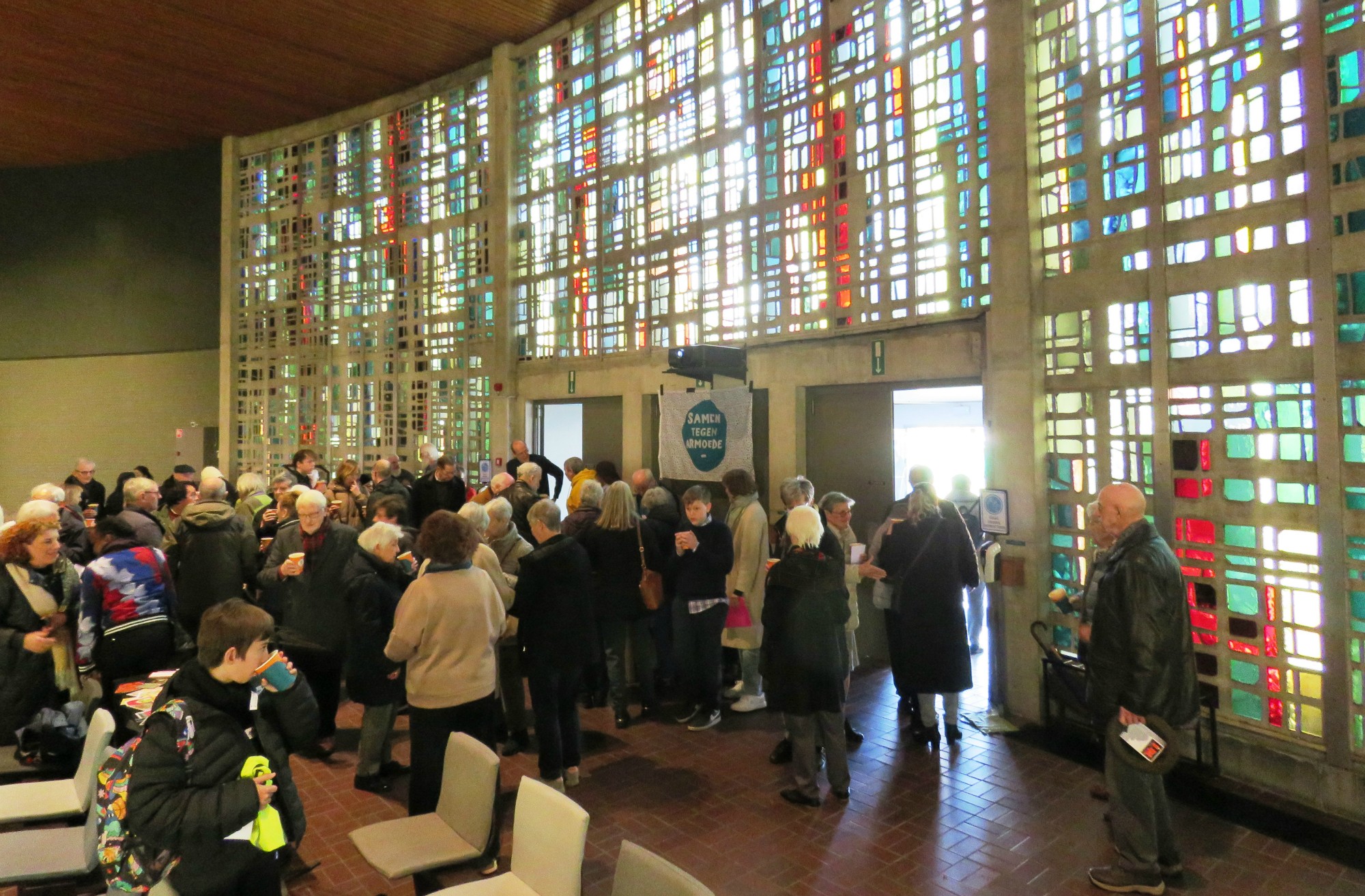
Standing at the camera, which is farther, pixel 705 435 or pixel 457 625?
pixel 705 435

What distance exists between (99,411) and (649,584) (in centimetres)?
1632

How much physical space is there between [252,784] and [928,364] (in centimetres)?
580

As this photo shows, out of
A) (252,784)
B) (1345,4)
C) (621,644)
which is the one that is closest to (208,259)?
(621,644)

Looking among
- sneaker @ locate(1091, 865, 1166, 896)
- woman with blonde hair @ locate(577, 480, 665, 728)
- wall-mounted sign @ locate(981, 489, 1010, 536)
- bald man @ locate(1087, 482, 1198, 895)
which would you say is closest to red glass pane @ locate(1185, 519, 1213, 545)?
wall-mounted sign @ locate(981, 489, 1010, 536)

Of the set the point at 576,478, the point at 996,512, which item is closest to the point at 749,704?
the point at 996,512

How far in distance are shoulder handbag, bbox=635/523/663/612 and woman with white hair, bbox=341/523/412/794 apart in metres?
1.72

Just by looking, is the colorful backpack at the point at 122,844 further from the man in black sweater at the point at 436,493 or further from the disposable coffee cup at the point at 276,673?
the man in black sweater at the point at 436,493

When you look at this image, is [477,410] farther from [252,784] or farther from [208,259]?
[252,784]

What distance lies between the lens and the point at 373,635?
4645mm

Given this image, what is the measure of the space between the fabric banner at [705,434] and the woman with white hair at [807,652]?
11.2 ft

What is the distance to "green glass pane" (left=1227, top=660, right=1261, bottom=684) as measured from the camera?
15.8 ft

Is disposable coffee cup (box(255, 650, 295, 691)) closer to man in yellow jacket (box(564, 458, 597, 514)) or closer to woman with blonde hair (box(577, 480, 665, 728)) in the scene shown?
woman with blonde hair (box(577, 480, 665, 728))

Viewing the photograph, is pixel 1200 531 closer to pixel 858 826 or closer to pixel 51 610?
pixel 858 826

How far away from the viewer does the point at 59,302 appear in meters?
17.2
